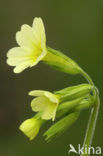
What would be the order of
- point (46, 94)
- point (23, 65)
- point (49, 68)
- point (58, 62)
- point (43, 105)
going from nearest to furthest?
point (46, 94)
point (43, 105)
point (23, 65)
point (58, 62)
point (49, 68)

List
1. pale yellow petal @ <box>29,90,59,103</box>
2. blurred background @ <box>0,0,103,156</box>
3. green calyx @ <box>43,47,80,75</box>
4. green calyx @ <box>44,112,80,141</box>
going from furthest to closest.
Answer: blurred background @ <box>0,0,103,156</box>
green calyx @ <box>43,47,80,75</box>
green calyx @ <box>44,112,80,141</box>
pale yellow petal @ <box>29,90,59,103</box>

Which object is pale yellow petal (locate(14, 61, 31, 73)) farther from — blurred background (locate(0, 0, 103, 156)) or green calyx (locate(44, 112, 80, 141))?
blurred background (locate(0, 0, 103, 156))

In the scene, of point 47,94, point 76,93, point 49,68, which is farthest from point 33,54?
point 49,68

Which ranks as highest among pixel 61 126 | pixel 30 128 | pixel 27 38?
pixel 27 38

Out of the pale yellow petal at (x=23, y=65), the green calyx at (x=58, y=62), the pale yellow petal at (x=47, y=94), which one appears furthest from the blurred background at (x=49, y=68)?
the pale yellow petal at (x=47, y=94)

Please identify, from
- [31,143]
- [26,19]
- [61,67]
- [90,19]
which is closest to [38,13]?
[26,19]

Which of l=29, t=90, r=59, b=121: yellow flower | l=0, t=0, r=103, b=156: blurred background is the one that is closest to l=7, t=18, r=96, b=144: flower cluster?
l=29, t=90, r=59, b=121: yellow flower

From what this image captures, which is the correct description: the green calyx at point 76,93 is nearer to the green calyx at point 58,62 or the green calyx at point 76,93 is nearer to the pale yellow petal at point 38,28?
the green calyx at point 58,62

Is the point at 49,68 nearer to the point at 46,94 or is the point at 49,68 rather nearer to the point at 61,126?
the point at 61,126
